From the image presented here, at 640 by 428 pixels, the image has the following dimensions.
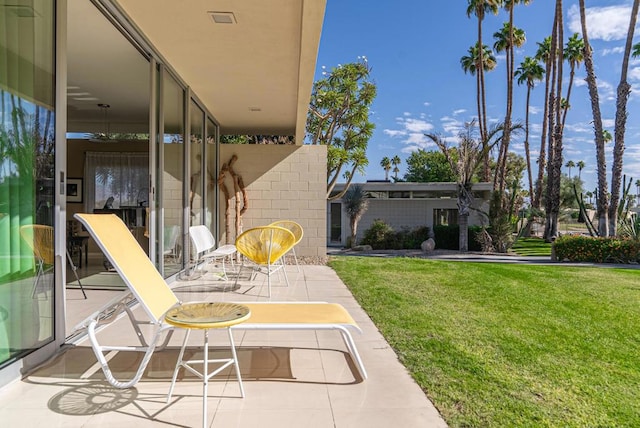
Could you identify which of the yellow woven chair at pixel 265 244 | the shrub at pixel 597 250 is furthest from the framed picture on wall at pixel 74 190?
the shrub at pixel 597 250

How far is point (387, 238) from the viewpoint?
19156mm

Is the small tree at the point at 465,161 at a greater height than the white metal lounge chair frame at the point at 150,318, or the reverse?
the small tree at the point at 465,161

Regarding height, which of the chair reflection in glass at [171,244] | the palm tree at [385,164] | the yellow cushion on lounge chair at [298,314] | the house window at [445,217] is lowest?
the yellow cushion on lounge chair at [298,314]

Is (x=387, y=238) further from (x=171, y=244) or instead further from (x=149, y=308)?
(x=149, y=308)

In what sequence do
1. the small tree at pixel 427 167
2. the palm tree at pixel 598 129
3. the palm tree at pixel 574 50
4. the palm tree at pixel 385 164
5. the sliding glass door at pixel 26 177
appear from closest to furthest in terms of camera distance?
the sliding glass door at pixel 26 177
the palm tree at pixel 598 129
the palm tree at pixel 574 50
the small tree at pixel 427 167
the palm tree at pixel 385 164

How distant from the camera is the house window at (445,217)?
20.5 metres

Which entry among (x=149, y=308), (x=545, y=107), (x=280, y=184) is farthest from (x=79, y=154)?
(x=545, y=107)

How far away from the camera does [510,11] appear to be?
23.4m

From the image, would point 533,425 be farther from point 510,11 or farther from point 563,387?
point 510,11

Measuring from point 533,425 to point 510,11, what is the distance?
25866mm

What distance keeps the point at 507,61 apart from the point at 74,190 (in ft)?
74.7

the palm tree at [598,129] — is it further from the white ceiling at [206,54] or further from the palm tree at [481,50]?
the white ceiling at [206,54]

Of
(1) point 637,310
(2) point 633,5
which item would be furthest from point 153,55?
(2) point 633,5

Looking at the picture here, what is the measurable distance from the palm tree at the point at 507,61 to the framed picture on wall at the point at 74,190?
15.9m
